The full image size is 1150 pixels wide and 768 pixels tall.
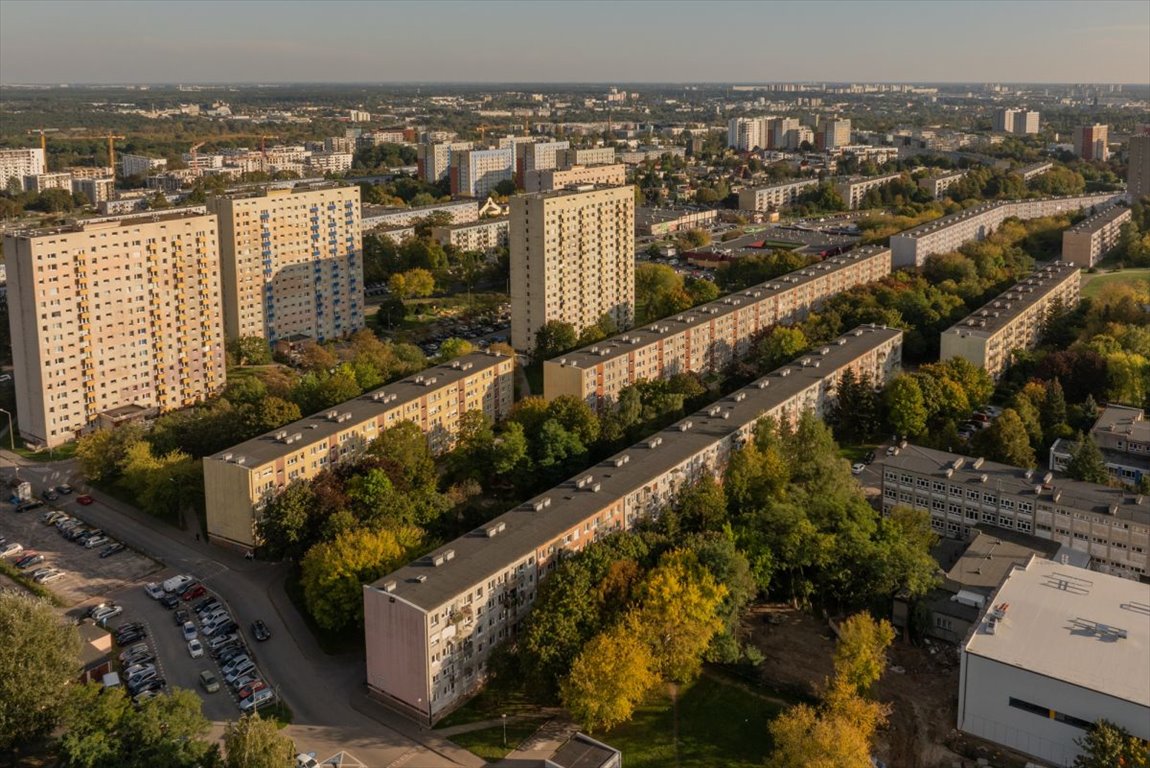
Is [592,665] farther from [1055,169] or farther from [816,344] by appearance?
[1055,169]

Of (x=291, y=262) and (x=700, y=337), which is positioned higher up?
(x=291, y=262)

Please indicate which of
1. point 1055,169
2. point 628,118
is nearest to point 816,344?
point 1055,169

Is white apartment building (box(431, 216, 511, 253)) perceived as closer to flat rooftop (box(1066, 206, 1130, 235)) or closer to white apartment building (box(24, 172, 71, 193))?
flat rooftop (box(1066, 206, 1130, 235))

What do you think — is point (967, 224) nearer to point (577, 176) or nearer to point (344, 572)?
point (577, 176)

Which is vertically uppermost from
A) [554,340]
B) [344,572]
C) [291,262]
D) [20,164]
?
[20,164]

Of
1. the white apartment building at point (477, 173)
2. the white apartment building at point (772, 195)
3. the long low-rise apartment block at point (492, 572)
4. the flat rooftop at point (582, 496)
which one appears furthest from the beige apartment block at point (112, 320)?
the white apartment building at point (477, 173)

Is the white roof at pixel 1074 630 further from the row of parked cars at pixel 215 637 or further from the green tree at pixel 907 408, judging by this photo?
the row of parked cars at pixel 215 637

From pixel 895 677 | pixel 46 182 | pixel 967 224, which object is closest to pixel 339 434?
pixel 895 677
